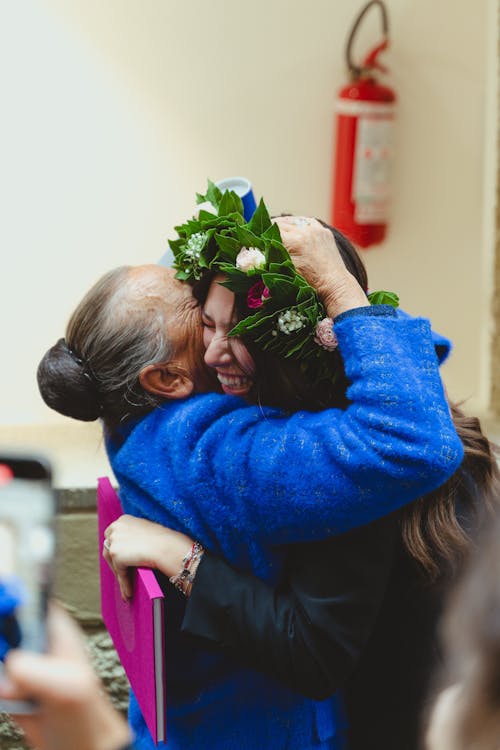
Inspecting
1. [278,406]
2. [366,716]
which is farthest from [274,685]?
[278,406]

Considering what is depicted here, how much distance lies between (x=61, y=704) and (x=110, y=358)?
704 mm

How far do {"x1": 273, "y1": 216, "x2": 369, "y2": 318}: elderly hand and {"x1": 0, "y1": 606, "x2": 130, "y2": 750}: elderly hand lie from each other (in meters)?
0.64

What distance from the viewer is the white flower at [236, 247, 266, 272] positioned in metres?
1.18

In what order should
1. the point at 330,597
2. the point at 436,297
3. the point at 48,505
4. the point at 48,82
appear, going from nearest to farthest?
the point at 48,505 → the point at 330,597 → the point at 48,82 → the point at 436,297

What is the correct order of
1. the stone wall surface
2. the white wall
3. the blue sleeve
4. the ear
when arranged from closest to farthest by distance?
the blue sleeve, the ear, the stone wall surface, the white wall

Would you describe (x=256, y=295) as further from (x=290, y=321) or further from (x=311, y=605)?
(x=311, y=605)

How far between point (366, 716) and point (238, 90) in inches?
76.9

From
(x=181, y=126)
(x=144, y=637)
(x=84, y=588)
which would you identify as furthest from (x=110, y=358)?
(x=181, y=126)

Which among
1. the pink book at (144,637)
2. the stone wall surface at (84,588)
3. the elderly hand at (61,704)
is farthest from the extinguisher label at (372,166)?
the elderly hand at (61,704)

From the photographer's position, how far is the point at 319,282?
1189 millimetres

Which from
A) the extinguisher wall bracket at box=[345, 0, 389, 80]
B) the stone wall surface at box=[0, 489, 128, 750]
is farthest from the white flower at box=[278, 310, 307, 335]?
the extinguisher wall bracket at box=[345, 0, 389, 80]

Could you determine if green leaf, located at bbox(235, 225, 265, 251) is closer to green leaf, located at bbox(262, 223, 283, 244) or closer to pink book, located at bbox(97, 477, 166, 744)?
green leaf, located at bbox(262, 223, 283, 244)

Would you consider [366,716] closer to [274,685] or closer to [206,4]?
[274,685]

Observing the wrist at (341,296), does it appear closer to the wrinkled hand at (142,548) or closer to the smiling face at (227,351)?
the smiling face at (227,351)
